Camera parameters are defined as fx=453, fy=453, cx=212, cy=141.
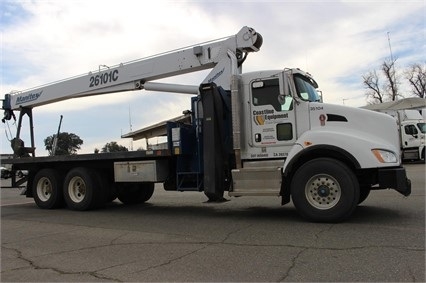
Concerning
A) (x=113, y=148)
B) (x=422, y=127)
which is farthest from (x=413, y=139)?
(x=113, y=148)

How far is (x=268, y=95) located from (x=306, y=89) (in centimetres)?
78

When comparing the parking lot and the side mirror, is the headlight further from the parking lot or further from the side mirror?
the side mirror

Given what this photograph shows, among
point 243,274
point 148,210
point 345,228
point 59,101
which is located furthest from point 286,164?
point 59,101

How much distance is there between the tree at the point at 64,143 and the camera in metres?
15.7

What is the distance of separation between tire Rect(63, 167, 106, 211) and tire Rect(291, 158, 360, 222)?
218 inches

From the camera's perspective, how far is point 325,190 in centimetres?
816

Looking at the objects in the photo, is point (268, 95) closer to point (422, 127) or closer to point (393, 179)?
point (393, 179)

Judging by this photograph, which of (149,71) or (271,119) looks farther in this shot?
(149,71)

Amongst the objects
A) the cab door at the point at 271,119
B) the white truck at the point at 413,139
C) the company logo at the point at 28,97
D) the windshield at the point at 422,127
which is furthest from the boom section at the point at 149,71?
the windshield at the point at 422,127

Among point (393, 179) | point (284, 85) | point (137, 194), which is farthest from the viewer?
point (137, 194)

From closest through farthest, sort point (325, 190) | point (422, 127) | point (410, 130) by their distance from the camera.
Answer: point (325, 190)
point (410, 130)
point (422, 127)

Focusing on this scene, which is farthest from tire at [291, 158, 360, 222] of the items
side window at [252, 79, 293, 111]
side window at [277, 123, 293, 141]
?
side window at [252, 79, 293, 111]

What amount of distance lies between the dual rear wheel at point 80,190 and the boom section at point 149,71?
254 centimetres

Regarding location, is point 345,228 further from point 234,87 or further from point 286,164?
point 234,87
